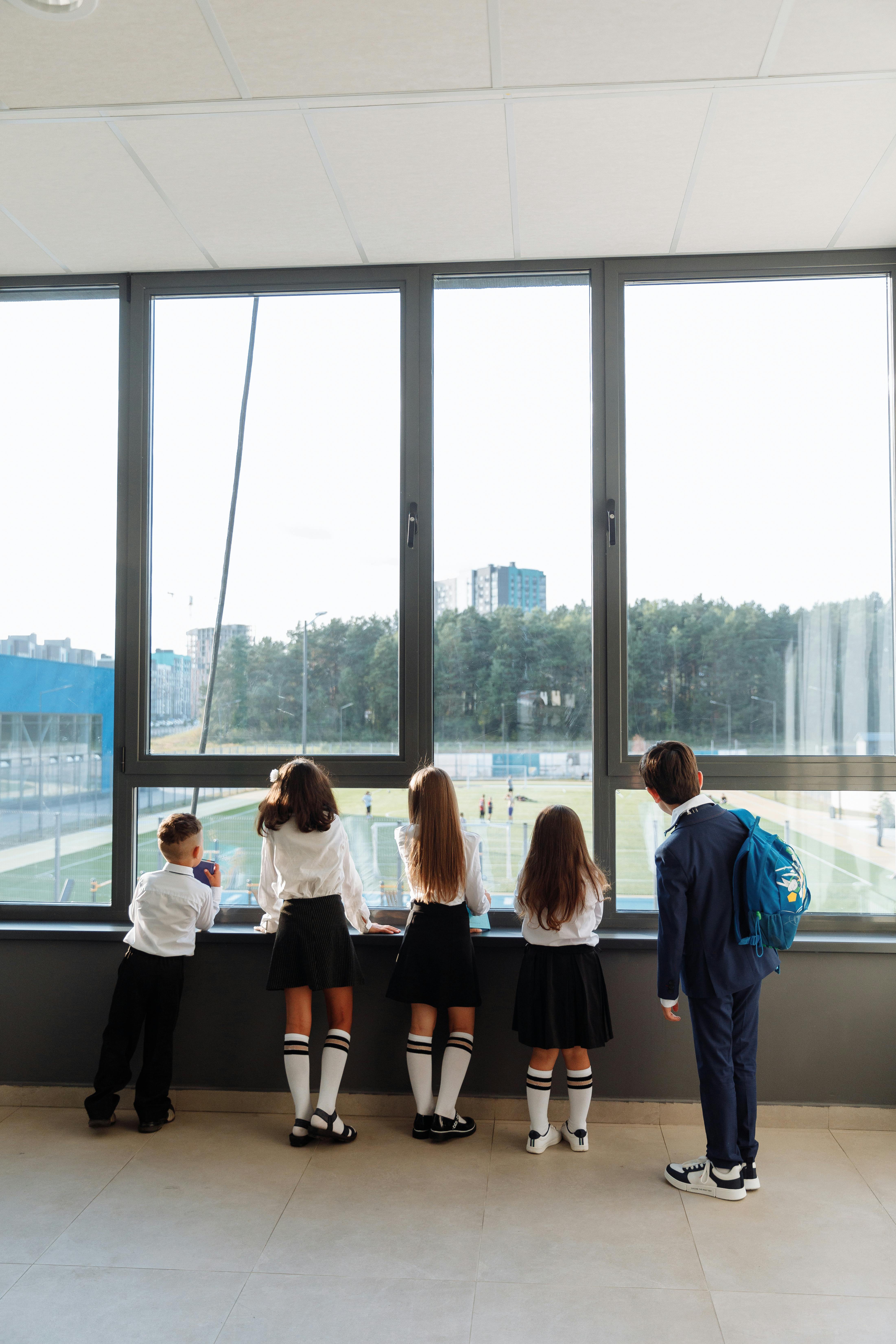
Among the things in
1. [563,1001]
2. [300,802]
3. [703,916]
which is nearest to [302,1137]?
[563,1001]

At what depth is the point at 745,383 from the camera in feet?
10.9

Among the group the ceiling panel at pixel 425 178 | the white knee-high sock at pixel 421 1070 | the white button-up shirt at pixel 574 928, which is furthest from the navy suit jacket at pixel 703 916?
the ceiling panel at pixel 425 178

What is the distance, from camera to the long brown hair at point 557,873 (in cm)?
287

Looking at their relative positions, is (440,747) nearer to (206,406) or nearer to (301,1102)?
(301,1102)

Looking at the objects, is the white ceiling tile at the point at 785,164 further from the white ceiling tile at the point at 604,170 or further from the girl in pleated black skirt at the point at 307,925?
the girl in pleated black skirt at the point at 307,925

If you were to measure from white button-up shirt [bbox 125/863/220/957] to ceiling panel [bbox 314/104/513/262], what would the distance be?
234 centimetres

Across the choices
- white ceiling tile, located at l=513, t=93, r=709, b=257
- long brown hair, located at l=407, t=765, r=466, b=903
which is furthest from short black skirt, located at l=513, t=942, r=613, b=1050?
white ceiling tile, located at l=513, t=93, r=709, b=257

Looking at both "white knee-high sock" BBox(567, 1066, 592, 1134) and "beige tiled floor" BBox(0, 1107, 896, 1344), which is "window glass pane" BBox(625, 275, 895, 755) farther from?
"beige tiled floor" BBox(0, 1107, 896, 1344)

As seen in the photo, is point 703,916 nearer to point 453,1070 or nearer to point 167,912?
point 453,1070

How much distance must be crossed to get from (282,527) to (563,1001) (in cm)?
199

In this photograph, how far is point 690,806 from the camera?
2.71 m

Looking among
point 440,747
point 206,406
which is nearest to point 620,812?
point 440,747

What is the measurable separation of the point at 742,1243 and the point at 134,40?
3.44 m

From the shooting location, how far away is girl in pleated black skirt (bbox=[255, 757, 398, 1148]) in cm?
298
